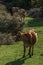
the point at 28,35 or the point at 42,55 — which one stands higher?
the point at 28,35

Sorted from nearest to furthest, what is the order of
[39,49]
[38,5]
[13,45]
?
1. [39,49]
2. [13,45]
3. [38,5]

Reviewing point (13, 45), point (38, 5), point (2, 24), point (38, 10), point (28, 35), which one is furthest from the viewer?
Result: point (38, 5)

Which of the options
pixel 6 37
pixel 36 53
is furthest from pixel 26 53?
pixel 6 37

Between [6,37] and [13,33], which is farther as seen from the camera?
[13,33]

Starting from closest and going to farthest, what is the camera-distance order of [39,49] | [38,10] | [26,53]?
[26,53]
[39,49]
[38,10]

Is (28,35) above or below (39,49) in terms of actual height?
above

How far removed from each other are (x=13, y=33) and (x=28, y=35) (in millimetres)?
5875

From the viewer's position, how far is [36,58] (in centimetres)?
1273

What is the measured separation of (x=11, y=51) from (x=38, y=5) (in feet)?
80.2

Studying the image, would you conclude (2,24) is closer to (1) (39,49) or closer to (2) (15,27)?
(2) (15,27)

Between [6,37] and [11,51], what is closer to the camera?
[11,51]

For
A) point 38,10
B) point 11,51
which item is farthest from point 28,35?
point 38,10

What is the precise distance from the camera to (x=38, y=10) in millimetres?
32719

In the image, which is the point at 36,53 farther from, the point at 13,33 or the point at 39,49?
the point at 13,33
